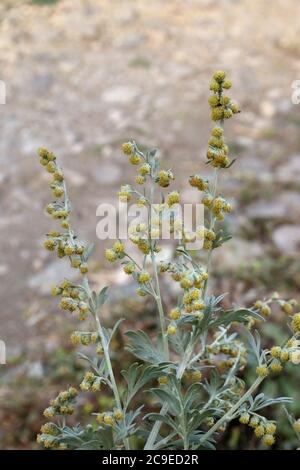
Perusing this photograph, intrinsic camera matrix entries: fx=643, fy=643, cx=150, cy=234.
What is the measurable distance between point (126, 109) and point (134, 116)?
0.48 ft

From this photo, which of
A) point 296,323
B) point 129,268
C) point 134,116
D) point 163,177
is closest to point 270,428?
point 296,323

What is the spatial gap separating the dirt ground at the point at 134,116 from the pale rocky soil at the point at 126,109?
0.01 m

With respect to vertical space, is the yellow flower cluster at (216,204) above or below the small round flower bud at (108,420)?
above

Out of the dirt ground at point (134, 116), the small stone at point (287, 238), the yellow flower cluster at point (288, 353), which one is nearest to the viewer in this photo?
the yellow flower cluster at point (288, 353)

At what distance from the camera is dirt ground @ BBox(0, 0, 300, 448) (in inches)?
162

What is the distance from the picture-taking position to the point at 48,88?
237 inches

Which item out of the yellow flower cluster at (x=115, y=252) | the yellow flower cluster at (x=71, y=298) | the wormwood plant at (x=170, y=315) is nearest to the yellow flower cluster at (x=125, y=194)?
the wormwood plant at (x=170, y=315)

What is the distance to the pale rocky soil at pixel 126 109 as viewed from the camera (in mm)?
4324

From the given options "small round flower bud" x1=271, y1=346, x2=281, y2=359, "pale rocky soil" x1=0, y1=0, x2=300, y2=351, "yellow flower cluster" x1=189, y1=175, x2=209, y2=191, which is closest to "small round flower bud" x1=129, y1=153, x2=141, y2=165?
"yellow flower cluster" x1=189, y1=175, x2=209, y2=191

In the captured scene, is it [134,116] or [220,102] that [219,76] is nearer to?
[220,102]

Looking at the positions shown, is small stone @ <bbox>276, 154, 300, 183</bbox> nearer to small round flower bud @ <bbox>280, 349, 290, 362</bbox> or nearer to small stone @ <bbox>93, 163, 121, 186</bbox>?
small stone @ <bbox>93, 163, 121, 186</bbox>

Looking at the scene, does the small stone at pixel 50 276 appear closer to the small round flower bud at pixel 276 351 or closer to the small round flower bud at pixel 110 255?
the small round flower bud at pixel 110 255

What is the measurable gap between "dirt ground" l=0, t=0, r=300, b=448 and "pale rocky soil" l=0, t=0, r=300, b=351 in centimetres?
1
